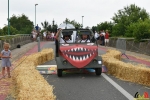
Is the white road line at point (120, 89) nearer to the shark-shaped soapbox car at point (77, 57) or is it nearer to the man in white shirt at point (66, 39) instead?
the shark-shaped soapbox car at point (77, 57)

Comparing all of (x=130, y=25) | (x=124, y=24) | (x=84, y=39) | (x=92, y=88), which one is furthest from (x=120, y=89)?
(x=124, y=24)

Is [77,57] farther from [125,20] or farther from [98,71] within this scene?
[125,20]

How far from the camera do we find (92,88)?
10438mm

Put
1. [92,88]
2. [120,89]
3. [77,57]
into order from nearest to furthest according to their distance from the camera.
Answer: [120,89] < [92,88] < [77,57]

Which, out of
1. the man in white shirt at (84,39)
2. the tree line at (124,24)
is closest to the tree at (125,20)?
the tree line at (124,24)

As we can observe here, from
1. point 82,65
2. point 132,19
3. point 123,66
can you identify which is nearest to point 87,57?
point 82,65

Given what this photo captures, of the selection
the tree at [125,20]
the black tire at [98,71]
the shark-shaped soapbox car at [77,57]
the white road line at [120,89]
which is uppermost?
the tree at [125,20]

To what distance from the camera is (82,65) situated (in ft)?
42.8

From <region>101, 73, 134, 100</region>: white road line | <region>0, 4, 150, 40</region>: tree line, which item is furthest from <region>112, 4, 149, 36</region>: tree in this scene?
<region>101, 73, 134, 100</region>: white road line

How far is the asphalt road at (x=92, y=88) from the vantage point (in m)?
9.07

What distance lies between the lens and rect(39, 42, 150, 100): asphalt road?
9070mm

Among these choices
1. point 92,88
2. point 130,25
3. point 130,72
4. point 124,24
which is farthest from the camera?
point 124,24

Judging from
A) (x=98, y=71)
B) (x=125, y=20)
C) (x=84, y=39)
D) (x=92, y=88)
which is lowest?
(x=92, y=88)

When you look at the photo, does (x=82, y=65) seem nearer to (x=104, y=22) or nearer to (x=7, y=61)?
(x=7, y=61)
